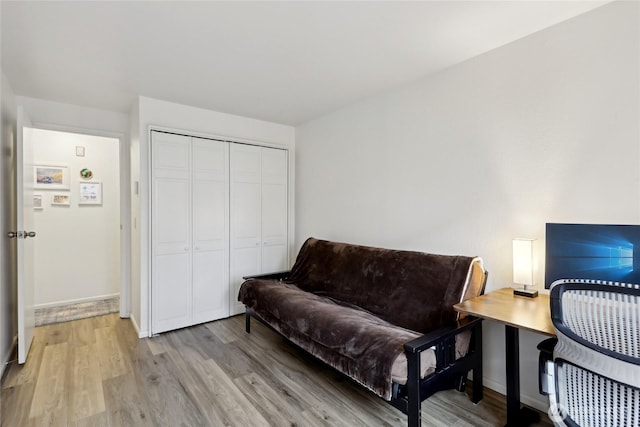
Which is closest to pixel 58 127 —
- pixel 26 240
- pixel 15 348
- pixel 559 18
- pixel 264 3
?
pixel 26 240

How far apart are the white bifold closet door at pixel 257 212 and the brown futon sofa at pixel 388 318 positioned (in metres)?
0.62

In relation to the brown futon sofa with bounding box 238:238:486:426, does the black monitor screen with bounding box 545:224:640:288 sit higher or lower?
higher

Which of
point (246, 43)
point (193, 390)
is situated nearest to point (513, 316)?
point (193, 390)

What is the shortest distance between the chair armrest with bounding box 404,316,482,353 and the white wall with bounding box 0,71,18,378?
117 inches

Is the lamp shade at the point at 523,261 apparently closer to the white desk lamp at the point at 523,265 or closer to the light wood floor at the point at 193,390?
the white desk lamp at the point at 523,265

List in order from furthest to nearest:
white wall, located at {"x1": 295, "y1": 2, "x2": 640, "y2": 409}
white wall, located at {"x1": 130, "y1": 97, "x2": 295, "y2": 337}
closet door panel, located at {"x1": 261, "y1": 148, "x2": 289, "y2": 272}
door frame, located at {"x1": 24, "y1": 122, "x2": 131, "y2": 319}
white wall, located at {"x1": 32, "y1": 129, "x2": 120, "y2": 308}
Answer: white wall, located at {"x1": 32, "y1": 129, "x2": 120, "y2": 308} < closet door panel, located at {"x1": 261, "y1": 148, "x2": 289, "y2": 272} < door frame, located at {"x1": 24, "y1": 122, "x2": 131, "y2": 319} < white wall, located at {"x1": 130, "y1": 97, "x2": 295, "y2": 337} < white wall, located at {"x1": 295, "y1": 2, "x2": 640, "y2": 409}

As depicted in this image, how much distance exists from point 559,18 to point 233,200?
313cm

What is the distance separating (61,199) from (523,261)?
16.6 ft

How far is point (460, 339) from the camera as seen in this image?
1956mm

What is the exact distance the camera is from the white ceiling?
1.75m

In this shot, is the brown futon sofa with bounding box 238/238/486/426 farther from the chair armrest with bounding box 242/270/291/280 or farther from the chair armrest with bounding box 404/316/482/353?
the chair armrest with bounding box 242/270/291/280

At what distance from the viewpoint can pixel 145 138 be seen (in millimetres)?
3043

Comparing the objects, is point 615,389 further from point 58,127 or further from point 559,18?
point 58,127

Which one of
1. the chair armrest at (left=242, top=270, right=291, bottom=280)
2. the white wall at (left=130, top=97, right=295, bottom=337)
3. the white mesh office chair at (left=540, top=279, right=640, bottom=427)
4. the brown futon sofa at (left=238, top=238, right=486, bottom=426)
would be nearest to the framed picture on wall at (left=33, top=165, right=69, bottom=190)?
the white wall at (left=130, top=97, right=295, bottom=337)
